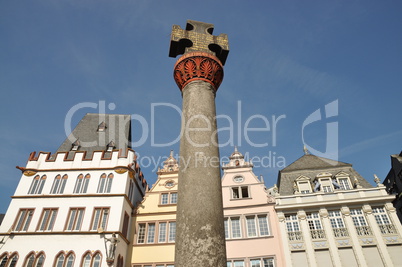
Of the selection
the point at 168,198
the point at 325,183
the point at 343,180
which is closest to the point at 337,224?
the point at 325,183

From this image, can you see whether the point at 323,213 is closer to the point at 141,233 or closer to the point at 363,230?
the point at 363,230

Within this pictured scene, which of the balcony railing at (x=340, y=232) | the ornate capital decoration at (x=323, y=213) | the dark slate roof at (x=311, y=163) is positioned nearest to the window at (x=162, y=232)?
the dark slate roof at (x=311, y=163)

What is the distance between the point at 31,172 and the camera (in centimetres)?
2495

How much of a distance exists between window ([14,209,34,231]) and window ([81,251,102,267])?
545 centimetres

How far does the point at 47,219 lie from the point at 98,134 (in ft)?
35.1

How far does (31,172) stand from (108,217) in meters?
8.50

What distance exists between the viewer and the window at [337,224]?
21.4m

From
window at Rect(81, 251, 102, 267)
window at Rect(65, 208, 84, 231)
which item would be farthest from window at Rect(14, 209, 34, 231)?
window at Rect(81, 251, 102, 267)

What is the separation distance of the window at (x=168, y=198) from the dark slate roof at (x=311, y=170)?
359 inches

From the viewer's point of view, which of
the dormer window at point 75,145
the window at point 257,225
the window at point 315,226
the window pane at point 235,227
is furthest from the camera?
the dormer window at point 75,145

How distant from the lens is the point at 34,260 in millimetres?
20250

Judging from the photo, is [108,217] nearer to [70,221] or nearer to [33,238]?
[70,221]

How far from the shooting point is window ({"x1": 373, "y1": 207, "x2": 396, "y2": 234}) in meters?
21.0

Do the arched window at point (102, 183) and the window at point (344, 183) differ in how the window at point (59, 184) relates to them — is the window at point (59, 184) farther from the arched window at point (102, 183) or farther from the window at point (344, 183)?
the window at point (344, 183)
